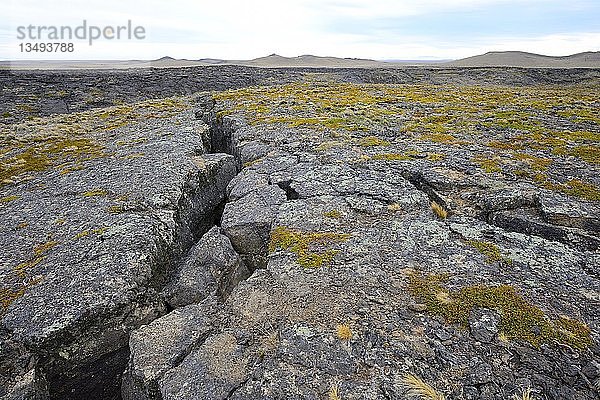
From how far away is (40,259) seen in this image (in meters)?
6.68

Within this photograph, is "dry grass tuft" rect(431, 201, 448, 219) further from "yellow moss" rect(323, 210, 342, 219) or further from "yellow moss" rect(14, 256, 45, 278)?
"yellow moss" rect(14, 256, 45, 278)

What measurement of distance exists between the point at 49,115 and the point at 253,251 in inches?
753

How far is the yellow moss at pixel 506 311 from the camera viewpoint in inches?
176

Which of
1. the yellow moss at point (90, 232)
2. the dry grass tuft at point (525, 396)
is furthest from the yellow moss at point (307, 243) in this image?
the yellow moss at point (90, 232)

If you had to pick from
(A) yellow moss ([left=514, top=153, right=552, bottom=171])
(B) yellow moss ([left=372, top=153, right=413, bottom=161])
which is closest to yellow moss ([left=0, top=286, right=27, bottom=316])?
(B) yellow moss ([left=372, top=153, right=413, bottom=161])

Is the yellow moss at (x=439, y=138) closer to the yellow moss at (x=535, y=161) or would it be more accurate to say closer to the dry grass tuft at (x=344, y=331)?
the yellow moss at (x=535, y=161)

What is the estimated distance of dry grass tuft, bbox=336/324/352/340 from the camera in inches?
183

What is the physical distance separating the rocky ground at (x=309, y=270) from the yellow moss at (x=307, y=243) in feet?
0.11

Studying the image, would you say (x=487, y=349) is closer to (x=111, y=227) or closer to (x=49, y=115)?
(x=111, y=227)

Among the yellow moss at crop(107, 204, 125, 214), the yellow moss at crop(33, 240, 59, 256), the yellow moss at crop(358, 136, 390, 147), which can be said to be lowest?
the yellow moss at crop(33, 240, 59, 256)

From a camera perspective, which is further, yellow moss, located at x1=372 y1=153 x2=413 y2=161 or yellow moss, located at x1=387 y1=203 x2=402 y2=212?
yellow moss, located at x1=372 y1=153 x2=413 y2=161

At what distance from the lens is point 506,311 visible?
4883 millimetres

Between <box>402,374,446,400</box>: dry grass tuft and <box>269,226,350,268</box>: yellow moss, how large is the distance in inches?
88.9

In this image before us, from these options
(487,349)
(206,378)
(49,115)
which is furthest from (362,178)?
(49,115)
